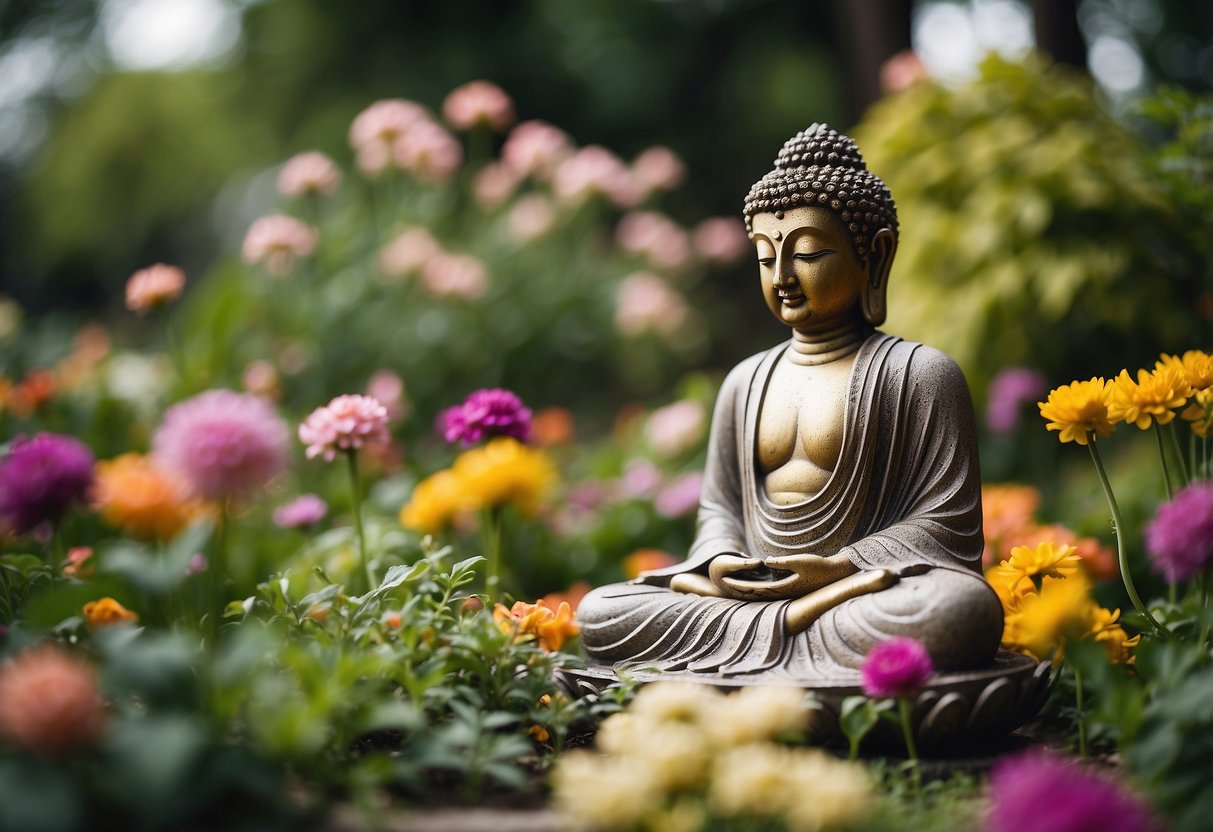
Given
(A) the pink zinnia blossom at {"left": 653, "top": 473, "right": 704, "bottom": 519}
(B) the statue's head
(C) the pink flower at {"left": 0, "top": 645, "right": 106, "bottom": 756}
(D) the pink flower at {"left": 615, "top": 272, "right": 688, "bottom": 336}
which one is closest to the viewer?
(C) the pink flower at {"left": 0, "top": 645, "right": 106, "bottom": 756}

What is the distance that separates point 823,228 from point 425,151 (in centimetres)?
283

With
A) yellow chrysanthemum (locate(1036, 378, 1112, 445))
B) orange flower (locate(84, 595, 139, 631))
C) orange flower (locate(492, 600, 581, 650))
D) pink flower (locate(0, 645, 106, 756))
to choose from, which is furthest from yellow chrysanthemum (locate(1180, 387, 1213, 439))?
orange flower (locate(84, 595, 139, 631))

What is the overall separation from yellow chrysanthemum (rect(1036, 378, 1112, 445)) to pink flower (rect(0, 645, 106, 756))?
7.04ft

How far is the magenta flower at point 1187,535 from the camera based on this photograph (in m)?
2.12

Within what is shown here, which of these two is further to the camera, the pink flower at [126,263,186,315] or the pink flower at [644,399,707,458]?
the pink flower at [644,399,707,458]

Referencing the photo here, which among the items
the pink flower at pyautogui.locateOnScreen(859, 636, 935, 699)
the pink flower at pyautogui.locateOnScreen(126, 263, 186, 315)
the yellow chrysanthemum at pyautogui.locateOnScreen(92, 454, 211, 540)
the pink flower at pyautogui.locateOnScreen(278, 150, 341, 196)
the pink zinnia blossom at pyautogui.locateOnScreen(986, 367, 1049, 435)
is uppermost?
the pink flower at pyautogui.locateOnScreen(278, 150, 341, 196)

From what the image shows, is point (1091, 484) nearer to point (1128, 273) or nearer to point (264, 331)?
point (1128, 273)

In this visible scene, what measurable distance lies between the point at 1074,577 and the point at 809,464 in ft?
2.66

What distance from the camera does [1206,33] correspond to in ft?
30.3

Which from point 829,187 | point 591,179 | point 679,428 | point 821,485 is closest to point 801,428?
point 821,485

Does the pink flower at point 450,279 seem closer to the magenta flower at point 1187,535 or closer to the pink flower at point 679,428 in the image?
the pink flower at point 679,428

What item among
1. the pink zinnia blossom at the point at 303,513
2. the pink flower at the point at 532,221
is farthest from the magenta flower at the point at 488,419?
the pink flower at the point at 532,221

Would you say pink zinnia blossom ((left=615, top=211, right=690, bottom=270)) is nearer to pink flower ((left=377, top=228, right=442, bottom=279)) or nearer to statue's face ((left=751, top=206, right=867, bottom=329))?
pink flower ((left=377, top=228, right=442, bottom=279))

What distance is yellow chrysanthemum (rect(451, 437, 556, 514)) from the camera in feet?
9.75
